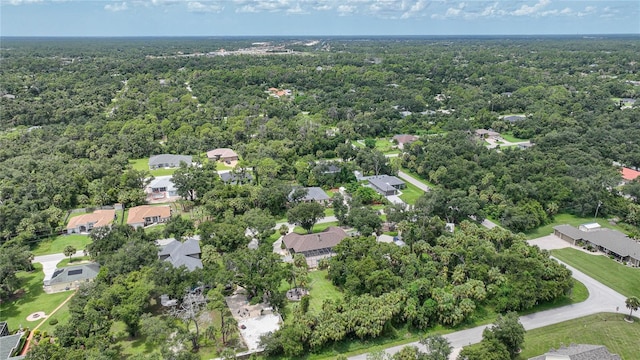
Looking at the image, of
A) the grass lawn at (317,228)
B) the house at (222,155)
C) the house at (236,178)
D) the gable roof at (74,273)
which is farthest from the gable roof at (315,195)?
the gable roof at (74,273)

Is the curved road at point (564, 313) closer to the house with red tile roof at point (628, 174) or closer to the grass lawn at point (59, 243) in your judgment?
the house with red tile roof at point (628, 174)

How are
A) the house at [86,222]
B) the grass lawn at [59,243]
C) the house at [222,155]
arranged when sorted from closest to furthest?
the grass lawn at [59,243] < the house at [86,222] < the house at [222,155]

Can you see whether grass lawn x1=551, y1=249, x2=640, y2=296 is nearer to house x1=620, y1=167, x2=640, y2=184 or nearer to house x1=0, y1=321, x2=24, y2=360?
house x1=620, y1=167, x2=640, y2=184

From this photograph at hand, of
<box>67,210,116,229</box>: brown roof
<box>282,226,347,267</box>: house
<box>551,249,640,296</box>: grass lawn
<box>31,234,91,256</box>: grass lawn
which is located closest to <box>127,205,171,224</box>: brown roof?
<box>67,210,116,229</box>: brown roof

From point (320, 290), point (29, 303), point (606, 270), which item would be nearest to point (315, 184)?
point (320, 290)

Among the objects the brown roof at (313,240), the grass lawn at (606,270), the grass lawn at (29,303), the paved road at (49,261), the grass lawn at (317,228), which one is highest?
the brown roof at (313,240)

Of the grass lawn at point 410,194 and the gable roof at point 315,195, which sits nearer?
the gable roof at point 315,195

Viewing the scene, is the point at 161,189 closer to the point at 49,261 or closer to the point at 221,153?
the point at 221,153
